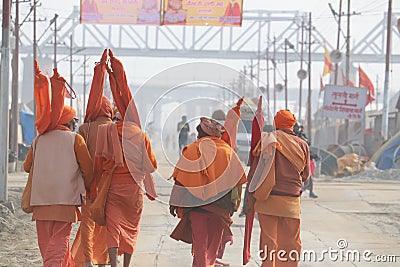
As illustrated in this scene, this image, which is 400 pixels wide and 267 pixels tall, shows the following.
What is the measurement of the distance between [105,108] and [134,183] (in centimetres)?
82

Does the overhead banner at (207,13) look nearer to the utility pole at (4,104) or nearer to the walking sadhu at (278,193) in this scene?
the utility pole at (4,104)

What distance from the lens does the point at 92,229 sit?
23.6 feet

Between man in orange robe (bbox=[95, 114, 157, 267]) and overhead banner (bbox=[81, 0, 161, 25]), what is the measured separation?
12408 mm

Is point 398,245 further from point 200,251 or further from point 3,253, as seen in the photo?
point 3,253

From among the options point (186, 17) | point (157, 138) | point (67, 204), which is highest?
point (186, 17)

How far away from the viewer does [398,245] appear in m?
9.66

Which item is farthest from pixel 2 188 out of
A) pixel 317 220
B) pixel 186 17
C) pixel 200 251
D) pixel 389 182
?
pixel 389 182

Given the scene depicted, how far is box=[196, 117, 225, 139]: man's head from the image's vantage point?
22.0 feet

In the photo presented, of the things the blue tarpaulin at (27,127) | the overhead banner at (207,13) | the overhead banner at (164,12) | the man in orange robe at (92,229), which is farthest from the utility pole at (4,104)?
the blue tarpaulin at (27,127)

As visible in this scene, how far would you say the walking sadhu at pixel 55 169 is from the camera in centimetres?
656

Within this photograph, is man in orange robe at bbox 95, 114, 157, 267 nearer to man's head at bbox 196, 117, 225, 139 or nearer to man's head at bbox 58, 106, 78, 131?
man's head at bbox 58, 106, 78, 131

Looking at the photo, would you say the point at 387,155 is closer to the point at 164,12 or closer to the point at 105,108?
the point at 164,12

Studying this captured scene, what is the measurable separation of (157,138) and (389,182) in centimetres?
1806

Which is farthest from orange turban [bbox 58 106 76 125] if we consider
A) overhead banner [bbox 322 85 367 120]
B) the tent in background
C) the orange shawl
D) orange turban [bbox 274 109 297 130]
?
the tent in background
